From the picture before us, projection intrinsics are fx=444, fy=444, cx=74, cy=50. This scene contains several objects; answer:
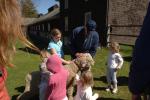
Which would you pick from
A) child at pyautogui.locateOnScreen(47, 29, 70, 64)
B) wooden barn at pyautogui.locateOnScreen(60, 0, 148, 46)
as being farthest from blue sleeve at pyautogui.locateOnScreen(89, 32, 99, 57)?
wooden barn at pyautogui.locateOnScreen(60, 0, 148, 46)

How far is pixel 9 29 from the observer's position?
1.87m

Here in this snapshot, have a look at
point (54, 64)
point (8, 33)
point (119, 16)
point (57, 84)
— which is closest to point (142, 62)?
point (8, 33)

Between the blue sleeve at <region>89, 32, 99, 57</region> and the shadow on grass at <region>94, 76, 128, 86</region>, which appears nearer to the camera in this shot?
the blue sleeve at <region>89, 32, 99, 57</region>

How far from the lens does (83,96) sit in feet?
29.2

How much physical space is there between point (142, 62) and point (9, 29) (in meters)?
1.33

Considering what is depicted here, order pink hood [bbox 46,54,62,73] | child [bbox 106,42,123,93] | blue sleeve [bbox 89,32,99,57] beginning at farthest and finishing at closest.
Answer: child [bbox 106,42,123,93] < blue sleeve [bbox 89,32,99,57] < pink hood [bbox 46,54,62,73]

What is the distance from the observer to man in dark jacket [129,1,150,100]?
292cm

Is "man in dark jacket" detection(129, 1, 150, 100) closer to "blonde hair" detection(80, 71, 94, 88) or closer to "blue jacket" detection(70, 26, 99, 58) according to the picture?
"blonde hair" detection(80, 71, 94, 88)

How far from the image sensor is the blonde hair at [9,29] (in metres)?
1.85

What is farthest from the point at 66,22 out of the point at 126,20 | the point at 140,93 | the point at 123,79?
the point at 140,93

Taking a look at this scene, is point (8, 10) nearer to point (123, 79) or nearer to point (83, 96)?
point (83, 96)

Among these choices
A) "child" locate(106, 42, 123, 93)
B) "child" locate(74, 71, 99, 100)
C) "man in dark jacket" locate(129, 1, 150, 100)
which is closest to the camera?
"man in dark jacket" locate(129, 1, 150, 100)

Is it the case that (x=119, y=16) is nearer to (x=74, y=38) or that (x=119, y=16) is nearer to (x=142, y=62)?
(x=74, y=38)

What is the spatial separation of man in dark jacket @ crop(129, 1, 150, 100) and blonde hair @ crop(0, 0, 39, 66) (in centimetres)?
114
